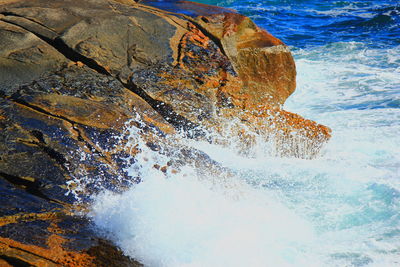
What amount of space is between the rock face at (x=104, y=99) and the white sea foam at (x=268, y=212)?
6.9 inches

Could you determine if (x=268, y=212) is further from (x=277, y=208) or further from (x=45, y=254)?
(x=45, y=254)

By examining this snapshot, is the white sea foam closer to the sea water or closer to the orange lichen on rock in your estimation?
the sea water

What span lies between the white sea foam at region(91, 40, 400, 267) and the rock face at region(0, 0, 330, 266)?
176mm

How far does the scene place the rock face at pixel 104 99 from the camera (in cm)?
278

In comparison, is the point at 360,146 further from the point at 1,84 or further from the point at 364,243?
the point at 1,84

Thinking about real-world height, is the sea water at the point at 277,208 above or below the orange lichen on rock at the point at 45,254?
below

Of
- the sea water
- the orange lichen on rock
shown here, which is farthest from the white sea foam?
the orange lichen on rock

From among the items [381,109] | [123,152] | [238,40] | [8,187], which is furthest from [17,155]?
[381,109]

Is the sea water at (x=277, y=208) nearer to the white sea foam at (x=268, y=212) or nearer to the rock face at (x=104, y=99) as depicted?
the white sea foam at (x=268, y=212)

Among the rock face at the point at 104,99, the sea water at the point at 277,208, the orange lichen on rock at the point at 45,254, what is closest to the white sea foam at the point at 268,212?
the sea water at the point at 277,208

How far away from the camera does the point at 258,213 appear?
11.5 feet

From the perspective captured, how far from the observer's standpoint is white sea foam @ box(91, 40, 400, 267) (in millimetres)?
2969

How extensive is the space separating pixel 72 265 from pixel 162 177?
3.80ft

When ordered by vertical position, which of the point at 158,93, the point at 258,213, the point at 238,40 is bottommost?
the point at 258,213
